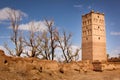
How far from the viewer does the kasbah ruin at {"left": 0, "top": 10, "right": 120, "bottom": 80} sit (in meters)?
14.7

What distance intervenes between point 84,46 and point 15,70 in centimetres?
3953

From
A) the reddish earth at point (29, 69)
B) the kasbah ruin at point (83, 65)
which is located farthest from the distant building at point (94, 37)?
the reddish earth at point (29, 69)

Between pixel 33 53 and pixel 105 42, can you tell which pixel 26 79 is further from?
pixel 105 42

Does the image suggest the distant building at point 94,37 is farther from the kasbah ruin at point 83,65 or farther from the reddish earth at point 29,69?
the reddish earth at point 29,69

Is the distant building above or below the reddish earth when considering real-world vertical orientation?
above

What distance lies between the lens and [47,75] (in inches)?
675

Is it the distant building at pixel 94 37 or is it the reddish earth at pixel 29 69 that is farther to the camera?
the distant building at pixel 94 37

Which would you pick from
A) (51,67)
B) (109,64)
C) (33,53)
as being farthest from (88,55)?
(51,67)

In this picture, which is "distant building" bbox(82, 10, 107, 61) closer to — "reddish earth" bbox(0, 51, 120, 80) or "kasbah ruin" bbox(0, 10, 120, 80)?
"kasbah ruin" bbox(0, 10, 120, 80)

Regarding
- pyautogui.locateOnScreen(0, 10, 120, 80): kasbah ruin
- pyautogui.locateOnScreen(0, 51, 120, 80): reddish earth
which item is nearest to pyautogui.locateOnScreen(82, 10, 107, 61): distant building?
pyautogui.locateOnScreen(0, 10, 120, 80): kasbah ruin

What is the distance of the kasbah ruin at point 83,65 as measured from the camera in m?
14.7

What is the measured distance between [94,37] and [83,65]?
87.3ft

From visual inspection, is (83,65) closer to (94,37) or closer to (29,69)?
(29,69)

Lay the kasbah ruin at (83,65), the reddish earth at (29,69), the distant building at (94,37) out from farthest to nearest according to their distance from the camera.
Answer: the distant building at (94,37)
the kasbah ruin at (83,65)
the reddish earth at (29,69)
